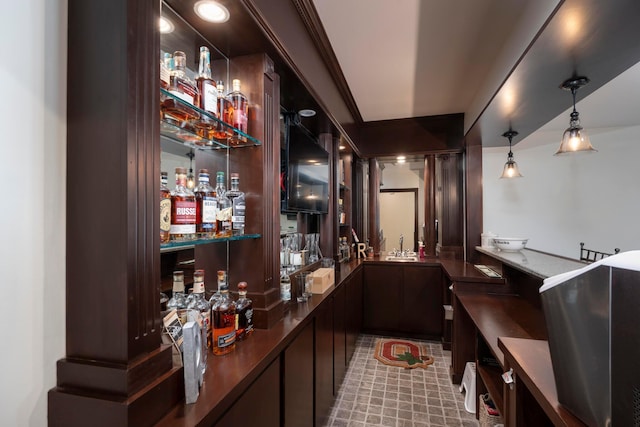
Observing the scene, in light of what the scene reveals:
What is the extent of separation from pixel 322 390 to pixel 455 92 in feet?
9.68

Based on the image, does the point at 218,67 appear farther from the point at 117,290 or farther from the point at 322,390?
the point at 322,390

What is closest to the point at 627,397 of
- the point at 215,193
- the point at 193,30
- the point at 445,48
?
the point at 215,193

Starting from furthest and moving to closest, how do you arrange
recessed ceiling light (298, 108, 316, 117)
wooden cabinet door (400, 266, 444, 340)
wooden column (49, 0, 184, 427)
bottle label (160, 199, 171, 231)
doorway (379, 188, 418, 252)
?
doorway (379, 188, 418, 252)
wooden cabinet door (400, 266, 444, 340)
recessed ceiling light (298, 108, 316, 117)
bottle label (160, 199, 171, 231)
wooden column (49, 0, 184, 427)

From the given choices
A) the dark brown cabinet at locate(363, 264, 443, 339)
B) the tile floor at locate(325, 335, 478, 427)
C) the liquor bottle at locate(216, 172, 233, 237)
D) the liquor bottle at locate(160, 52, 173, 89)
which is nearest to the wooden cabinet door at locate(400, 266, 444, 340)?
the dark brown cabinet at locate(363, 264, 443, 339)

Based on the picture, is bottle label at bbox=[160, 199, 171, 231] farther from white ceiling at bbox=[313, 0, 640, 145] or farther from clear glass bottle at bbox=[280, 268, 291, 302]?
white ceiling at bbox=[313, 0, 640, 145]

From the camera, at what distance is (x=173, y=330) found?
0.96 metres

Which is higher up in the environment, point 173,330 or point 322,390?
point 173,330

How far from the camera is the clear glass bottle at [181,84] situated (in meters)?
0.99

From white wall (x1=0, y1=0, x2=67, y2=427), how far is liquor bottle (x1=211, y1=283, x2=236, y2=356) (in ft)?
1.55

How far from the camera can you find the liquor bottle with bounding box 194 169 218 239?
43.8 inches

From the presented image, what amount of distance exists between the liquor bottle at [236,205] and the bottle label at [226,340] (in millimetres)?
442

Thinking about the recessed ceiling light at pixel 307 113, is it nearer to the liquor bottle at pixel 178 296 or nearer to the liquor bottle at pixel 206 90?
the liquor bottle at pixel 206 90

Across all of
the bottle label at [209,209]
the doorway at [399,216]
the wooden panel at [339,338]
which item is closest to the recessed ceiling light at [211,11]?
the bottle label at [209,209]

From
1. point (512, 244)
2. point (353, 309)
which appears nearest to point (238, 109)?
point (353, 309)
